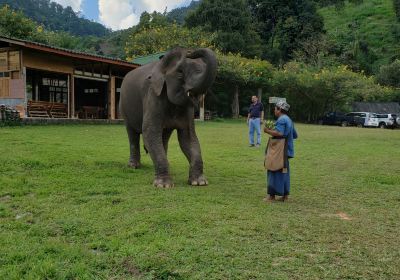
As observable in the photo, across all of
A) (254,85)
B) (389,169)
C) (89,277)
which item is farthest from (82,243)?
(254,85)

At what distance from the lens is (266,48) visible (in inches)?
2295

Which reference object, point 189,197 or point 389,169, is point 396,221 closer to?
point 189,197

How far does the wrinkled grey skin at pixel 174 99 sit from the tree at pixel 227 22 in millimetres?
38353

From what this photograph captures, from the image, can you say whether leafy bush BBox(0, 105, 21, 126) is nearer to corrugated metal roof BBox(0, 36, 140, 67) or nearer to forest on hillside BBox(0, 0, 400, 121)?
corrugated metal roof BBox(0, 36, 140, 67)

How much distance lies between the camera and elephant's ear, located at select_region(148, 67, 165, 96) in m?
7.64

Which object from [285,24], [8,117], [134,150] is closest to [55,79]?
[8,117]

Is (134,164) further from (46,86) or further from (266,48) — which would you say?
(266,48)

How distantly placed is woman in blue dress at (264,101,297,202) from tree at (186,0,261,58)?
3953cm

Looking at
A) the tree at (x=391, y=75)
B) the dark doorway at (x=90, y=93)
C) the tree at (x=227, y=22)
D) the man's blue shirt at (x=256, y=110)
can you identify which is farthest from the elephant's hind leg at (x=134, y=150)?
the tree at (x=391, y=75)

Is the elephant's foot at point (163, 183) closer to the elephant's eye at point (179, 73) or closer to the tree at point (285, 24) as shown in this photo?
the elephant's eye at point (179, 73)

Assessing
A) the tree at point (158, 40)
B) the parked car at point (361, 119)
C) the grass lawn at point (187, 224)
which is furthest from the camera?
the tree at point (158, 40)

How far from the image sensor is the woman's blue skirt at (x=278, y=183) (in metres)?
6.59

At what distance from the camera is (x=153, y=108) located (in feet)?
25.5

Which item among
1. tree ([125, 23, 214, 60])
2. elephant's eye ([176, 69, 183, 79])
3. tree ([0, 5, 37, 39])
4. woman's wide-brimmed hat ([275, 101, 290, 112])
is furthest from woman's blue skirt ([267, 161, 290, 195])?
tree ([125, 23, 214, 60])
